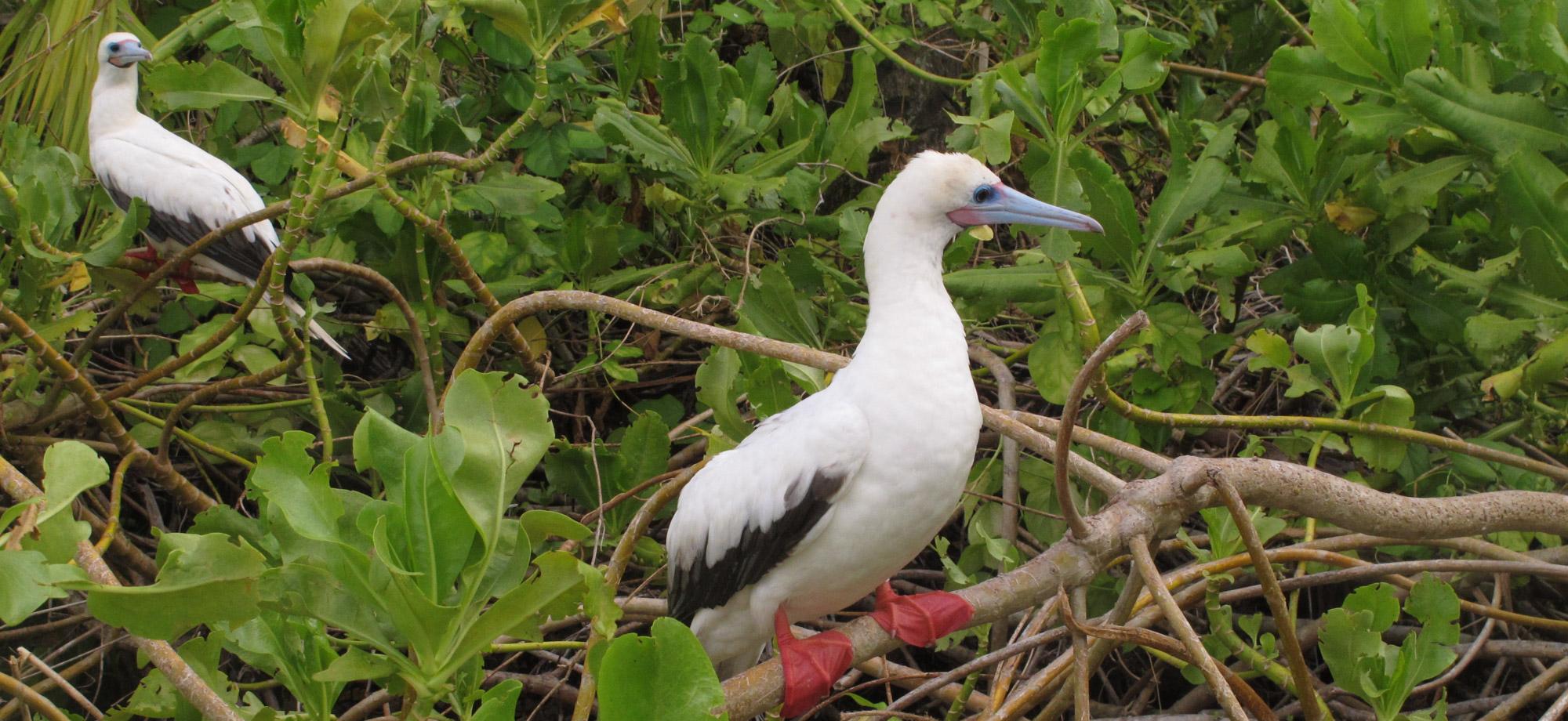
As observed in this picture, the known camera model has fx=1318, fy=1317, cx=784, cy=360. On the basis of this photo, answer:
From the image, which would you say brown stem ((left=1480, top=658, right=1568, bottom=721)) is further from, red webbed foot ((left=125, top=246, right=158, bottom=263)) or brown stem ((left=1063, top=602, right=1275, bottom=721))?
red webbed foot ((left=125, top=246, right=158, bottom=263))

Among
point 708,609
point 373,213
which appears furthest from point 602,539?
point 373,213

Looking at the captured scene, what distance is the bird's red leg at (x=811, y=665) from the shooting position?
2521 millimetres

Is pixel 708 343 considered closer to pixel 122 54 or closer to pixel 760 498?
pixel 760 498

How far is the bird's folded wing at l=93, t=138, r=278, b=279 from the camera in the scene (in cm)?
520

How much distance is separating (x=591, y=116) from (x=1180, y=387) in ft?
7.49

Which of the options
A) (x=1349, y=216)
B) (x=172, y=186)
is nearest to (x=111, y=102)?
(x=172, y=186)

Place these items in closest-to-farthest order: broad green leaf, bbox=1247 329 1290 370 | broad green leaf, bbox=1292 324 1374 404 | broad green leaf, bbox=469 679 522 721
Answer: broad green leaf, bbox=469 679 522 721, broad green leaf, bbox=1292 324 1374 404, broad green leaf, bbox=1247 329 1290 370

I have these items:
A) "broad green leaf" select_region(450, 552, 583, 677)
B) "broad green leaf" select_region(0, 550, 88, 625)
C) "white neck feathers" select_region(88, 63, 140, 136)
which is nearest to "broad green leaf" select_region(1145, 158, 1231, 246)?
"broad green leaf" select_region(450, 552, 583, 677)

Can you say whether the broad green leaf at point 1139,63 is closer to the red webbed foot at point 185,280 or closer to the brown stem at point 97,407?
the brown stem at point 97,407

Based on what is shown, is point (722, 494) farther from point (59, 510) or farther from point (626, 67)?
point (626, 67)

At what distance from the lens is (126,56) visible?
564 cm

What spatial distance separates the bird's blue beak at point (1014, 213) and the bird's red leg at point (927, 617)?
84 cm

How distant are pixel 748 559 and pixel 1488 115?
6.51 feet

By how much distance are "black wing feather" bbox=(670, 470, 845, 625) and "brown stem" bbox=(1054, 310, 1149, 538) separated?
48 centimetres
